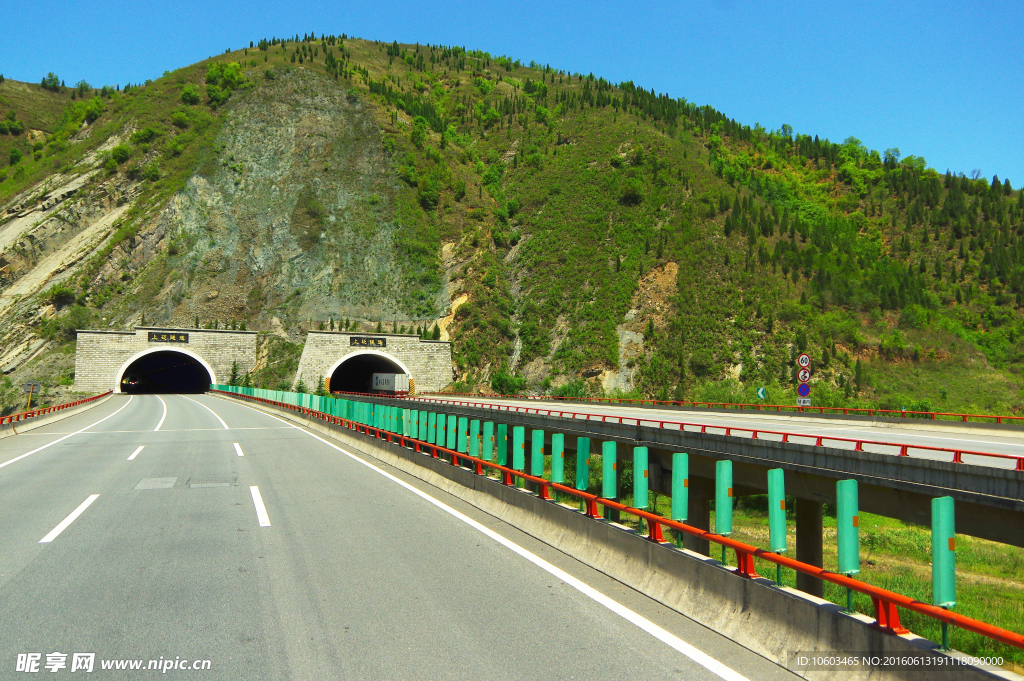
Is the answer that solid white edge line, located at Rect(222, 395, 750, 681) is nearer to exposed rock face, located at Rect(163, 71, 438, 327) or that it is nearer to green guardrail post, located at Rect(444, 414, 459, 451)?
green guardrail post, located at Rect(444, 414, 459, 451)

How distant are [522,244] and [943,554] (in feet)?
267

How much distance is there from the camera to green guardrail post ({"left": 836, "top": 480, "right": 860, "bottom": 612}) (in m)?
4.70

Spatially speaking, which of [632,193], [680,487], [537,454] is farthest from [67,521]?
[632,193]

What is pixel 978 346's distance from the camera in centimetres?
6269

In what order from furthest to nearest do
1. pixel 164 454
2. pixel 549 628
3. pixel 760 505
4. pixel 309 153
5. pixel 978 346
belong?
pixel 309 153 → pixel 978 346 → pixel 760 505 → pixel 164 454 → pixel 549 628

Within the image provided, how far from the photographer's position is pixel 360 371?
270ft

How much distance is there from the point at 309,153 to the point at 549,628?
3847 inches

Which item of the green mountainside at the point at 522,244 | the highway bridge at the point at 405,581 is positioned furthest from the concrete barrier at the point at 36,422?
the green mountainside at the point at 522,244

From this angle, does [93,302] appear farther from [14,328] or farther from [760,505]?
[760,505]

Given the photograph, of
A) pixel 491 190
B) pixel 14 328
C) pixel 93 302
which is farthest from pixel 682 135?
pixel 14 328

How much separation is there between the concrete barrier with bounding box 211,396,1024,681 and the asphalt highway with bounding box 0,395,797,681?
0.17m

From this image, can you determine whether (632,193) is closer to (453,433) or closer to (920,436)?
(920,436)

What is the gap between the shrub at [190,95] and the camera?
102 m

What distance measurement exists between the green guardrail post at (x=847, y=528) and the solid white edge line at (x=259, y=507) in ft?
25.3
